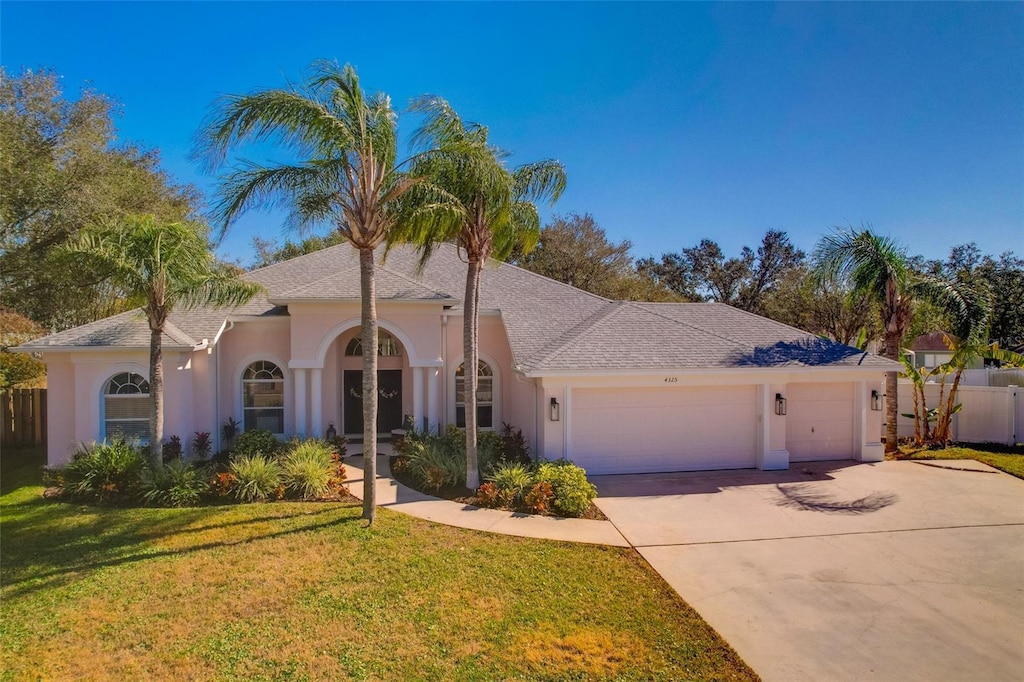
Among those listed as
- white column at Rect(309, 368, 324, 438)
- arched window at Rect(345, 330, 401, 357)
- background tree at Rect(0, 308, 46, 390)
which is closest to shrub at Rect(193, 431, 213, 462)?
white column at Rect(309, 368, 324, 438)

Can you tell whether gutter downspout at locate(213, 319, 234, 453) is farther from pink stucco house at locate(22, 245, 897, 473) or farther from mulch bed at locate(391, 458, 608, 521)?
mulch bed at locate(391, 458, 608, 521)

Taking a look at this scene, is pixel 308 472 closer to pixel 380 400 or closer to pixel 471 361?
pixel 471 361

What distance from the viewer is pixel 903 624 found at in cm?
590

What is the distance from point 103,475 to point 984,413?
78.9 ft

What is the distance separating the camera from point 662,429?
12.8 m

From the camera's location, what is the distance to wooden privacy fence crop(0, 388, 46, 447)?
15.0 metres

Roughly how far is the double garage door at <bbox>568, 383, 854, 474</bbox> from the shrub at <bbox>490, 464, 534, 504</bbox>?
6.55 ft

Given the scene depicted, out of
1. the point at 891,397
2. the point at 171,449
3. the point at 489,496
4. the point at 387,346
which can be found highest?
the point at 387,346

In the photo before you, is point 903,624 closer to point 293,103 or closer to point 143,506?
point 293,103

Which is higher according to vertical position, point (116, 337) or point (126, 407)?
point (116, 337)

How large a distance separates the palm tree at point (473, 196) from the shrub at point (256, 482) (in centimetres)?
398

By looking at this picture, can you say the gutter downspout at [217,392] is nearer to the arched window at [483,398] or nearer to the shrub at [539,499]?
the arched window at [483,398]

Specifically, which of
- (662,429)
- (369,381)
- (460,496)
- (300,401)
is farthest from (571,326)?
(300,401)

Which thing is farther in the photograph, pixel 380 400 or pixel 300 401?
pixel 380 400
